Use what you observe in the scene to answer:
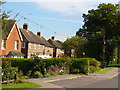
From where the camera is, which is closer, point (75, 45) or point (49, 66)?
point (49, 66)

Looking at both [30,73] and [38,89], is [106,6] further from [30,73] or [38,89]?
[38,89]

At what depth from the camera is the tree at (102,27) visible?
160 ft

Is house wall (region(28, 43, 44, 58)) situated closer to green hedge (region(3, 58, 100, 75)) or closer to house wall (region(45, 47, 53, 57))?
house wall (region(45, 47, 53, 57))

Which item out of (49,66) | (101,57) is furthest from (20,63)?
(101,57)

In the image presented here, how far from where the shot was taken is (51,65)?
84.2ft

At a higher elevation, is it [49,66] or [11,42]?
[11,42]

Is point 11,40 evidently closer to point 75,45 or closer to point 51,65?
point 51,65

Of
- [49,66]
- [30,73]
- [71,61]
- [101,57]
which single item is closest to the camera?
[30,73]

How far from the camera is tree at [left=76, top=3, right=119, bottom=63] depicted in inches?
1922

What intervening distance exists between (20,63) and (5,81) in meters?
8.86

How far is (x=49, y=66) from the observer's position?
993 inches

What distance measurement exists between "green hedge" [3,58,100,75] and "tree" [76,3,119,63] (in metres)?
16.7

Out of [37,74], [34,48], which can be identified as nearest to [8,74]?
[37,74]

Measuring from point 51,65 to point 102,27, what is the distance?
27.5 m
